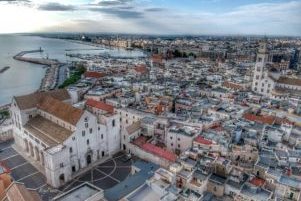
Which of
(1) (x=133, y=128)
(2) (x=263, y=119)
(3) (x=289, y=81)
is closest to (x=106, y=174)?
(1) (x=133, y=128)

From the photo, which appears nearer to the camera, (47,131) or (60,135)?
(60,135)

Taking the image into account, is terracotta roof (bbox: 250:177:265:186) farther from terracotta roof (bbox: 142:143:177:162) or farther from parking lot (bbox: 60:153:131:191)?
parking lot (bbox: 60:153:131:191)

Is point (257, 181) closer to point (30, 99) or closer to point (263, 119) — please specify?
point (263, 119)

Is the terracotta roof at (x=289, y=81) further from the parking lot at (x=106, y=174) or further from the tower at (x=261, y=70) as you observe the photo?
the parking lot at (x=106, y=174)

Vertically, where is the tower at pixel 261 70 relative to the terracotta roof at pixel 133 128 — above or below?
above

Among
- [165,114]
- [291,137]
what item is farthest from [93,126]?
[291,137]

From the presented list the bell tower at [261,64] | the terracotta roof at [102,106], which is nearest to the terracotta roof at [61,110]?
the terracotta roof at [102,106]

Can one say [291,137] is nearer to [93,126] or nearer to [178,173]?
[178,173]
